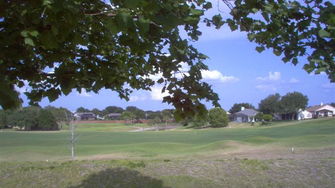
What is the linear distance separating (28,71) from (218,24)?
2361 mm

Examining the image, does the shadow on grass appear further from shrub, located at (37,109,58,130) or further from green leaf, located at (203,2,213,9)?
shrub, located at (37,109,58,130)

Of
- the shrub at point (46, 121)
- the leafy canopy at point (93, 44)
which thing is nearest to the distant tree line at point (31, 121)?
the shrub at point (46, 121)

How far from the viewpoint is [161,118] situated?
4195 inches

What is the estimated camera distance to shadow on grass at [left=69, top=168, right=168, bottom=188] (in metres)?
10.5

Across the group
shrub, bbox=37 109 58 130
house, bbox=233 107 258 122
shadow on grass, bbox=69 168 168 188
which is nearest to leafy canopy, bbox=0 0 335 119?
shadow on grass, bbox=69 168 168 188

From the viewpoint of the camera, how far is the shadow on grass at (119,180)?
10516 mm

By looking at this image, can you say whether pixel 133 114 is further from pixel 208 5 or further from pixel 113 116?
pixel 208 5

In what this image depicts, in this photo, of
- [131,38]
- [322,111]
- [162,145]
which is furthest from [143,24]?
[322,111]

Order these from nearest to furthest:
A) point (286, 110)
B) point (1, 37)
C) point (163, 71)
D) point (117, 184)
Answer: point (1, 37) < point (163, 71) < point (117, 184) < point (286, 110)

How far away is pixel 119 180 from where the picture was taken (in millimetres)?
10953

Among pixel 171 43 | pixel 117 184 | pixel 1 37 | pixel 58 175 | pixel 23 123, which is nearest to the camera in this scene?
pixel 1 37

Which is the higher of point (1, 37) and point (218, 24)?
point (218, 24)

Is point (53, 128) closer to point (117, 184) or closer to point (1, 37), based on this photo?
point (117, 184)

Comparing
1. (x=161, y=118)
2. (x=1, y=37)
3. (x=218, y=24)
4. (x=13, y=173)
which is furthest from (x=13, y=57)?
(x=161, y=118)
